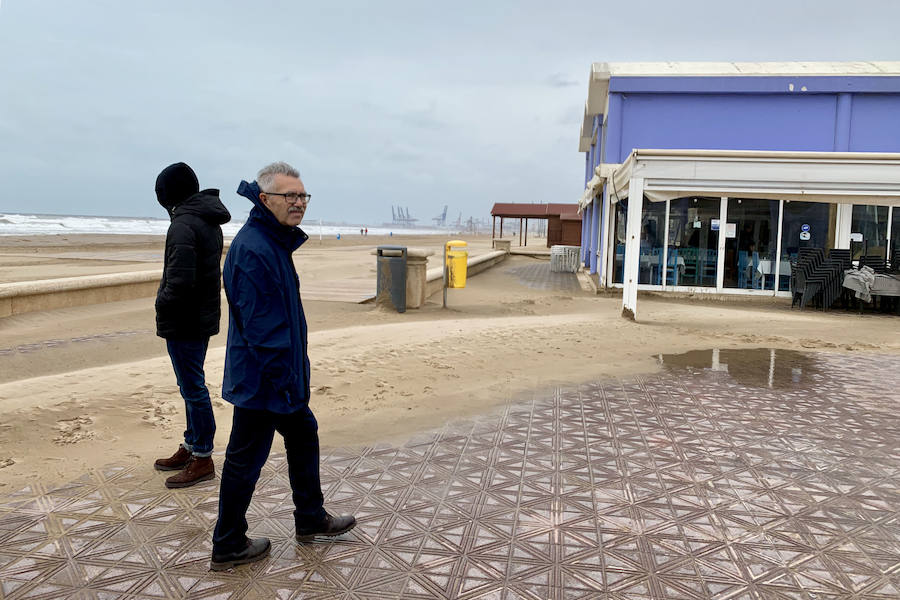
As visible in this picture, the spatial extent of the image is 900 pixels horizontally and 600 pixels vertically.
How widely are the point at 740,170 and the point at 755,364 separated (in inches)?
195

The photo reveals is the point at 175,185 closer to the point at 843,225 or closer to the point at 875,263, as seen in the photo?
the point at 875,263

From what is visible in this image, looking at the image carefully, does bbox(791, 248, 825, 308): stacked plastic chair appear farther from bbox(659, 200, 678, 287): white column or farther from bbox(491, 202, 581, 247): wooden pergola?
bbox(491, 202, 581, 247): wooden pergola

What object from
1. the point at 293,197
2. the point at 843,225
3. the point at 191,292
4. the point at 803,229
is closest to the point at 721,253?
the point at 803,229

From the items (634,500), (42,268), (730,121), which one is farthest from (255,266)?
(42,268)

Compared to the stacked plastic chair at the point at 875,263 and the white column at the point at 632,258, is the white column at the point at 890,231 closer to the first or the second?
the stacked plastic chair at the point at 875,263

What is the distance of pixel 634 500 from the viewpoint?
155 inches

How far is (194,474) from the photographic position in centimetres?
405

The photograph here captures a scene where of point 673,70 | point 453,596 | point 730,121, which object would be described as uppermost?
point 673,70

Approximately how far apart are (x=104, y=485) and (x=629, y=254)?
9.06m

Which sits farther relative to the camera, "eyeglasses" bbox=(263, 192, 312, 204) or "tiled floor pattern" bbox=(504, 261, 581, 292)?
"tiled floor pattern" bbox=(504, 261, 581, 292)

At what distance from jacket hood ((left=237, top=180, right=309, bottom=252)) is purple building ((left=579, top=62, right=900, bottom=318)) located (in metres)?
8.89

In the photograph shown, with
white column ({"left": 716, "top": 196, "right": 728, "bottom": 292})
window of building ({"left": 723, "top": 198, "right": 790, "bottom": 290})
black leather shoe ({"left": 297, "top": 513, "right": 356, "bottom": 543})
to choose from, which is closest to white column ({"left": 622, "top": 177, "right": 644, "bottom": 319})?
white column ({"left": 716, "top": 196, "right": 728, "bottom": 292})

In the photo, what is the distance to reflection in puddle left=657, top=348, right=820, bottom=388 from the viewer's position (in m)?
7.14

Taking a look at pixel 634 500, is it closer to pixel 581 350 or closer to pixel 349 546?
pixel 349 546
